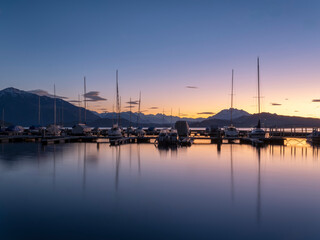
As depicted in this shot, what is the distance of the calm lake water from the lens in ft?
34.4

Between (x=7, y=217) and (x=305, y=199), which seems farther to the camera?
(x=305, y=199)

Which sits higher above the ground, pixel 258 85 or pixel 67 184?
pixel 258 85

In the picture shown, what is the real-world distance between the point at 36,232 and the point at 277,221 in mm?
9547

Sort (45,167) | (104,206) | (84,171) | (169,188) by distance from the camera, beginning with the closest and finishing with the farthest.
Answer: (104,206) < (169,188) < (84,171) < (45,167)

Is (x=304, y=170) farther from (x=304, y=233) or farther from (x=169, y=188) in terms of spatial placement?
(x=304, y=233)

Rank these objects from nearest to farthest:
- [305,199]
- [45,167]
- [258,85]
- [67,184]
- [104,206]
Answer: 1. [104,206]
2. [305,199]
3. [67,184]
4. [45,167]
5. [258,85]

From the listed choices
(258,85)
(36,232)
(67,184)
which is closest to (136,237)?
(36,232)

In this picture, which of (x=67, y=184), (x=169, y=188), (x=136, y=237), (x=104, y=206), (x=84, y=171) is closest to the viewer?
(x=136, y=237)

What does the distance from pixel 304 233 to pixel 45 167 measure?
886 inches

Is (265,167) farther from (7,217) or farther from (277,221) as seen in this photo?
(7,217)

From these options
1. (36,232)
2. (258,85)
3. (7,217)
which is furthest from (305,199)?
(258,85)

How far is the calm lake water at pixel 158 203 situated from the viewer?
10.5 meters

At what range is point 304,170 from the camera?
25.9m

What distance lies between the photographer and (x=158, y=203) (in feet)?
46.7
